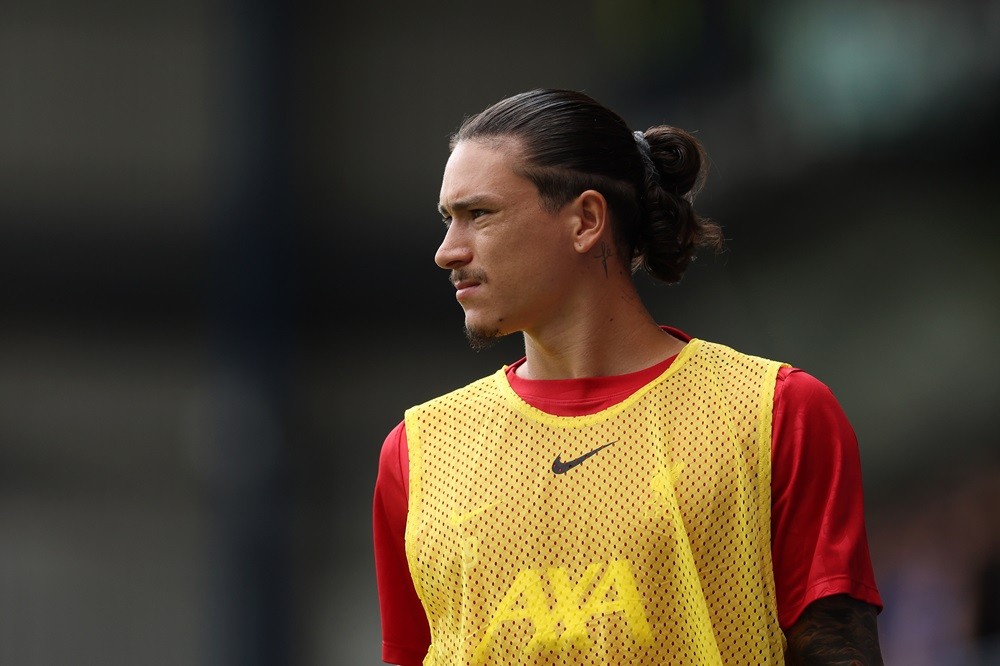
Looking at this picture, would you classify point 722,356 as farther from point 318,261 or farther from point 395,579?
point 318,261

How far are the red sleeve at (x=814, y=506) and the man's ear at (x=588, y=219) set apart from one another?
1.32 ft

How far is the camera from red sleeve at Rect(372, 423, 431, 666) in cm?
227

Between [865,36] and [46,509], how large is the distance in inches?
175

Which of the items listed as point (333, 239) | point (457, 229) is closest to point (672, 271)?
point (457, 229)

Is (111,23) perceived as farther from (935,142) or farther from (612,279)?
(612,279)

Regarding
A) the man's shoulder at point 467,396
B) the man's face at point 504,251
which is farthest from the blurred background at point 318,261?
the man's face at point 504,251

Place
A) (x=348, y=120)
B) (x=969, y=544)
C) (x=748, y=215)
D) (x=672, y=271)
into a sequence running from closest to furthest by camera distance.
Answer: (x=672, y=271), (x=969, y=544), (x=748, y=215), (x=348, y=120)

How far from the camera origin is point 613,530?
1.99 metres

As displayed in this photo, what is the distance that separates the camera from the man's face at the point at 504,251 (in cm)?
211

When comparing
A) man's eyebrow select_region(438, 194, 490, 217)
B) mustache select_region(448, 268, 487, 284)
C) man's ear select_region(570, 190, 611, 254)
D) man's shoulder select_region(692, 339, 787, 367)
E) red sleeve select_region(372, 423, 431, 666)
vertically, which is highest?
man's eyebrow select_region(438, 194, 490, 217)

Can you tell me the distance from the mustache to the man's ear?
160 millimetres

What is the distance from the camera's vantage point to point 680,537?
1.95m

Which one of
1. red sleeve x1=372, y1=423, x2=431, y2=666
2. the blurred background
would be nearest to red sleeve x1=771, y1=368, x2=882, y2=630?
red sleeve x1=372, y1=423, x2=431, y2=666

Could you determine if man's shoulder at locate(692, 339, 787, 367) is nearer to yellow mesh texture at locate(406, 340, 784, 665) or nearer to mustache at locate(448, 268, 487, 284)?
yellow mesh texture at locate(406, 340, 784, 665)
